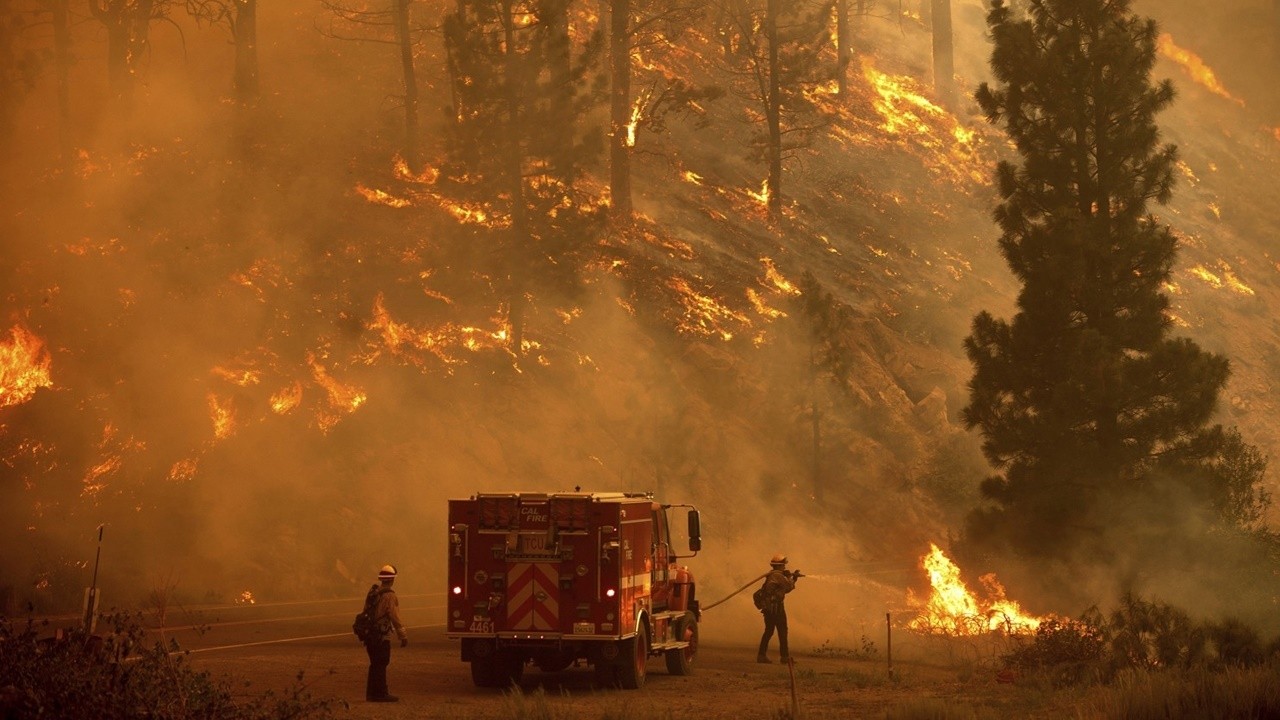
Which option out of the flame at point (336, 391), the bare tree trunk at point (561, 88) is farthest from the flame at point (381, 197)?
the flame at point (336, 391)

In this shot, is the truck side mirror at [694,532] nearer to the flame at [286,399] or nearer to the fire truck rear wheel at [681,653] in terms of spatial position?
the fire truck rear wheel at [681,653]

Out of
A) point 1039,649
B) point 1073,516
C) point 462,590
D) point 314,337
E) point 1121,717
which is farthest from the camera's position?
point 314,337

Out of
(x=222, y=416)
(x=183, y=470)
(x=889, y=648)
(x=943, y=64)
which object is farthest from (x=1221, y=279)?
(x=183, y=470)

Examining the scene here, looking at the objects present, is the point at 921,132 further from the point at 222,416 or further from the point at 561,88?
the point at 222,416

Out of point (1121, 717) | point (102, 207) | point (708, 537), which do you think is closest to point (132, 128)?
point (102, 207)

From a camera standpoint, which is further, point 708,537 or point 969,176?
point 969,176

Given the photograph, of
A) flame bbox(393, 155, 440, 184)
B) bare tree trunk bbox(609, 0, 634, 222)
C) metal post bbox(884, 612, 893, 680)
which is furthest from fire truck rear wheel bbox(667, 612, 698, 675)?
flame bbox(393, 155, 440, 184)

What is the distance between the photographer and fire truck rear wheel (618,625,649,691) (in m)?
19.0

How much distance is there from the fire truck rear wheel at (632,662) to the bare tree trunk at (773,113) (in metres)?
37.6

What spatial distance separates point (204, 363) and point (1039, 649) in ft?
84.7

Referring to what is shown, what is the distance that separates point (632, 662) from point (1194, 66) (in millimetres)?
88270

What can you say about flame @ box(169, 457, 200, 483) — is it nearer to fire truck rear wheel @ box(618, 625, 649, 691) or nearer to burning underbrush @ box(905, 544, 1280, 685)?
fire truck rear wheel @ box(618, 625, 649, 691)

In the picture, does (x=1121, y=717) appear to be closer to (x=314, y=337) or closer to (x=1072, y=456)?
(x=1072, y=456)

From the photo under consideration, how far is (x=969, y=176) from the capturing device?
71500 millimetres
